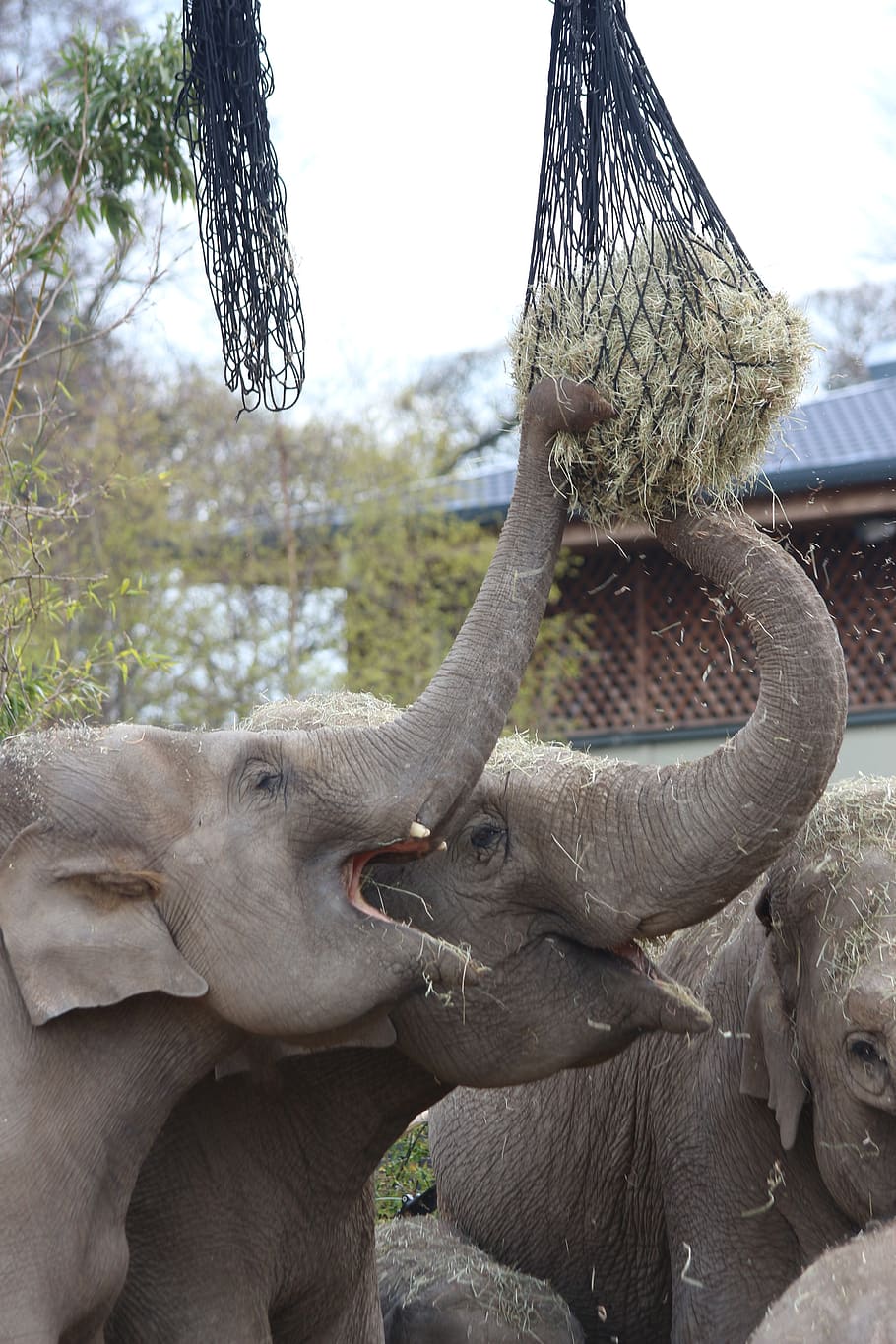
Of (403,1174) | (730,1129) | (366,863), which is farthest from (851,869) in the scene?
(403,1174)

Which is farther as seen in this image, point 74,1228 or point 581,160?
point 581,160

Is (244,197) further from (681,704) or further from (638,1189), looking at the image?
(681,704)

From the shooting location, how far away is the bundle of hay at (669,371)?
3955mm

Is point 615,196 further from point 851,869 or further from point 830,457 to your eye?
point 830,457

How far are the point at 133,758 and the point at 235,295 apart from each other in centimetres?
138

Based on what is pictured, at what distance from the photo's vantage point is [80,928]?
12.1ft

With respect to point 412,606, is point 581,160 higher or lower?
higher

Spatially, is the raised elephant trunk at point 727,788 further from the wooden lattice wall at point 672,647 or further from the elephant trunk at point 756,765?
the wooden lattice wall at point 672,647

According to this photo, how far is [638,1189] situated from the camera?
5.23 meters

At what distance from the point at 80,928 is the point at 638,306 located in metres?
1.82

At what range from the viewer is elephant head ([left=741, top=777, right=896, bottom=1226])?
4.05 meters

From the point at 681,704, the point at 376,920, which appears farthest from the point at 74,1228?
the point at 681,704

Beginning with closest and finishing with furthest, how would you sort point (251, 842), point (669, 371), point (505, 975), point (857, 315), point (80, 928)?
point (80, 928) → point (251, 842) → point (669, 371) → point (505, 975) → point (857, 315)

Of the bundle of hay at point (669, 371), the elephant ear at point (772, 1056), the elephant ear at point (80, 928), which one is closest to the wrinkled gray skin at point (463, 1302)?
the elephant ear at point (772, 1056)
